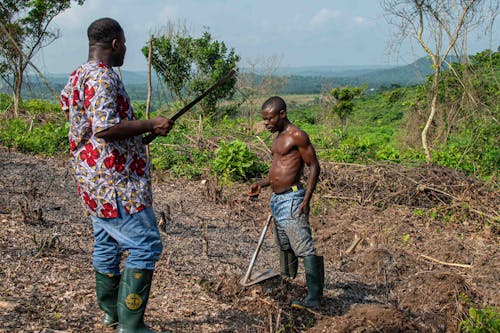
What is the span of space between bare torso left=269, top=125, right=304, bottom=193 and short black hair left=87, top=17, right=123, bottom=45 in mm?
1555

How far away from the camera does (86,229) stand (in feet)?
16.2

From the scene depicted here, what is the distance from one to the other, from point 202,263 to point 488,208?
13.1ft

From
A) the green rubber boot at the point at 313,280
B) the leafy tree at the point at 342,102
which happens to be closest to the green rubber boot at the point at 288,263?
the green rubber boot at the point at 313,280

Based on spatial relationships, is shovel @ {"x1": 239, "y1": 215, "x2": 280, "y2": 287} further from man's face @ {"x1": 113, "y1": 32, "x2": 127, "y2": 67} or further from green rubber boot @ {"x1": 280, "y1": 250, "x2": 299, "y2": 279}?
man's face @ {"x1": 113, "y1": 32, "x2": 127, "y2": 67}

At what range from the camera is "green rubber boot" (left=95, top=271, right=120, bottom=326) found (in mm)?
2781

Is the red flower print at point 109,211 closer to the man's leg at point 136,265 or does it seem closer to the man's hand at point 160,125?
the man's leg at point 136,265

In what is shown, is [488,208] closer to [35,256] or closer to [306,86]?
[35,256]

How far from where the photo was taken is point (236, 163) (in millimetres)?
8164

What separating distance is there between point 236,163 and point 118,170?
223 inches

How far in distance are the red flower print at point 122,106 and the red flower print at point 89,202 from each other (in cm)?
43

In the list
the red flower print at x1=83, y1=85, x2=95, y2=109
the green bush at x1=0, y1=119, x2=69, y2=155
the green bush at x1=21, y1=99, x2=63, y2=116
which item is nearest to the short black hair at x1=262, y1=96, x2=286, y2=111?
the red flower print at x1=83, y1=85, x2=95, y2=109

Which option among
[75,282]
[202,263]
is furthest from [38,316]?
[202,263]

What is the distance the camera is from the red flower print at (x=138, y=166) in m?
2.55

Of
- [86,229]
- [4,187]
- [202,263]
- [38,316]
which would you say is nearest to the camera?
[38,316]
